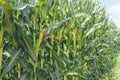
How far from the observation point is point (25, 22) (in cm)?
251

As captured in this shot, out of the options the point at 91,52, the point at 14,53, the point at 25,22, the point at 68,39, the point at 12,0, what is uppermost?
the point at 12,0

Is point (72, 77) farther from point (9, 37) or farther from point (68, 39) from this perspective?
point (9, 37)

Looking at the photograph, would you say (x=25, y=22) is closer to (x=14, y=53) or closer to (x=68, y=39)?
(x=14, y=53)

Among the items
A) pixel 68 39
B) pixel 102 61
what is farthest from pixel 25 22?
pixel 102 61

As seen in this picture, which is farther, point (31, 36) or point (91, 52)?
point (91, 52)

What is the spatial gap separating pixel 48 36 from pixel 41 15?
20 cm

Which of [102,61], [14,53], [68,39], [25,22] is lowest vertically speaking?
[102,61]

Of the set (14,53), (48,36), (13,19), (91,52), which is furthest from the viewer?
(91,52)

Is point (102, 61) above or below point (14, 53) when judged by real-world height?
below

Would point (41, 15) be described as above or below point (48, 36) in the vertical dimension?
above

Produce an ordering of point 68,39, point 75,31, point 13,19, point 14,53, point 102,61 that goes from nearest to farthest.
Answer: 1. point 13,19
2. point 14,53
3. point 68,39
4. point 75,31
5. point 102,61

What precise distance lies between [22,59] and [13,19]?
396 mm

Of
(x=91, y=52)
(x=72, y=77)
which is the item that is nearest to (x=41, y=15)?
(x=72, y=77)

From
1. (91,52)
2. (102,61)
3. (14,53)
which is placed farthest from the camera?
(102,61)
